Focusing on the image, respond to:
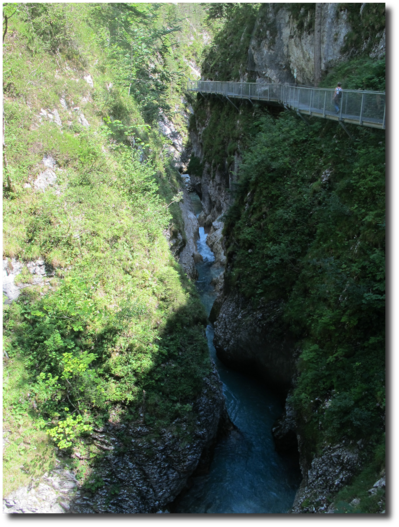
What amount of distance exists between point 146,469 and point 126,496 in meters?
0.75

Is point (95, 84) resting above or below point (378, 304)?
above

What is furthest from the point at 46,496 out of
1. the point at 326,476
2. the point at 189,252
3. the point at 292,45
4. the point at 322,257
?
the point at 292,45

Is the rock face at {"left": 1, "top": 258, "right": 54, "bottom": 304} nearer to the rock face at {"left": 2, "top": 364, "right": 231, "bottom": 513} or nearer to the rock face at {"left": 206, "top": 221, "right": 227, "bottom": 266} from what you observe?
the rock face at {"left": 2, "top": 364, "right": 231, "bottom": 513}

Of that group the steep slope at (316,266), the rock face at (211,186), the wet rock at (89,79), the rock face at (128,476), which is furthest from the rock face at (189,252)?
the rock face at (128,476)

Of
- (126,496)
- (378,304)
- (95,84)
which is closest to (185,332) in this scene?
(126,496)

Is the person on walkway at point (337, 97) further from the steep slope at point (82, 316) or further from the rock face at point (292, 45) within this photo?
the steep slope at point (82, 316)

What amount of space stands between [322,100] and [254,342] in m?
10.1

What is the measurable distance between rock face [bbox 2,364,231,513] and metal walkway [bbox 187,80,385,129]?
32.6 ft

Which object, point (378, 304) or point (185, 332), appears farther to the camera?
point (185, 332)

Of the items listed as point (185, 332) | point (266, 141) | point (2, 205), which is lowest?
point (185, 332)

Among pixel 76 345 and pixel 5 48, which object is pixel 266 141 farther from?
pixel 76 345

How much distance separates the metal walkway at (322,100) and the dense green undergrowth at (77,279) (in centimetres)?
747

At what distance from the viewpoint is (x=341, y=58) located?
16.6 meters

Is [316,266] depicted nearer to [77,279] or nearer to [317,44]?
[77,279]
